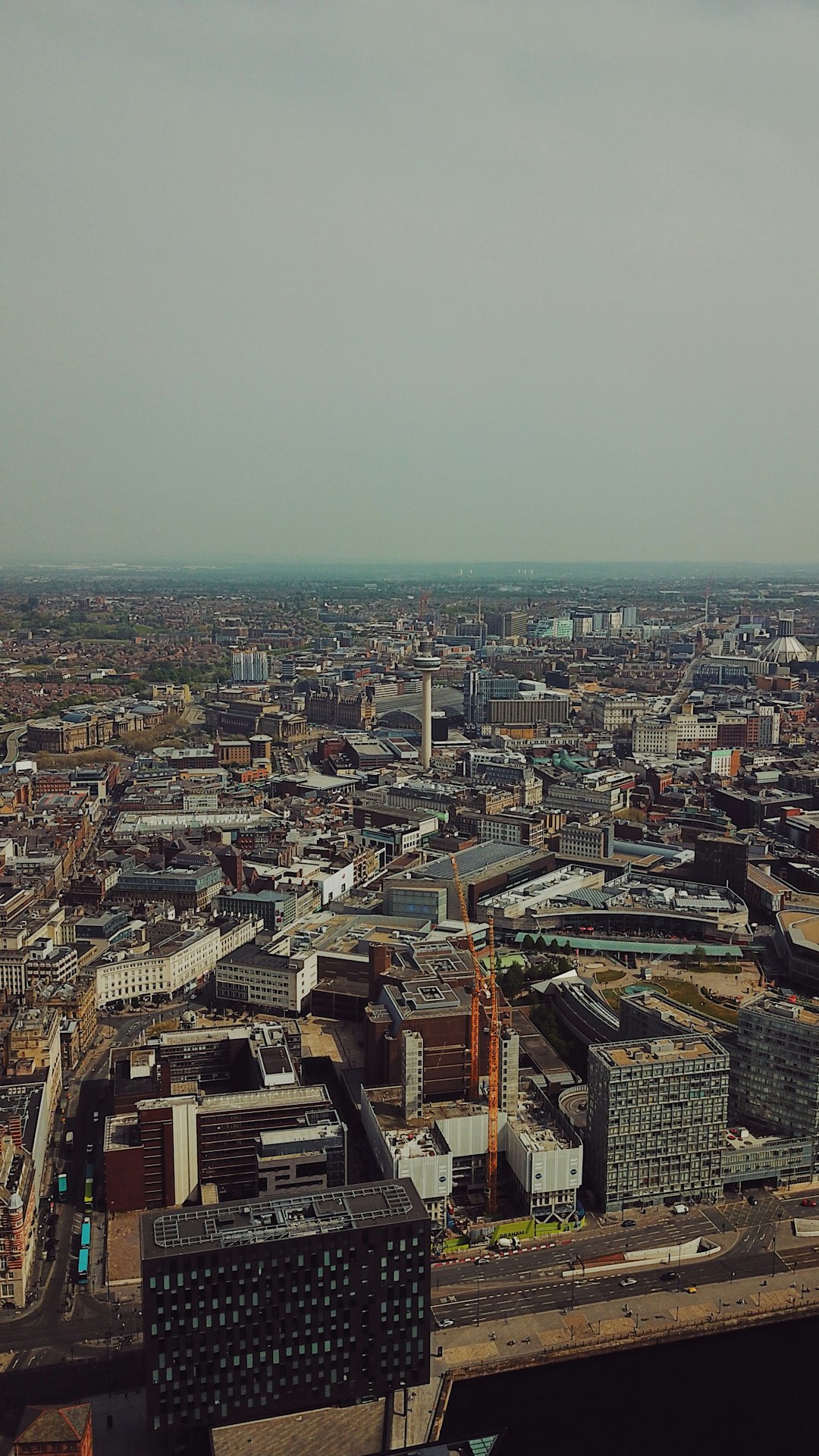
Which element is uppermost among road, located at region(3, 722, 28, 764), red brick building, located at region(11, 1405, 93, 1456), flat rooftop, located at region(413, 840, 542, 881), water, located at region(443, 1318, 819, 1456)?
road, located at region(3, 722, 28, 764)

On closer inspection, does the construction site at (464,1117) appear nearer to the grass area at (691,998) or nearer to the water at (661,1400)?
the water at (661,1400)

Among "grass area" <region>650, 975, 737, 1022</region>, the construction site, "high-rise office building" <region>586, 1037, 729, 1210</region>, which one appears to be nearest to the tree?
"grass area" <region>650, 975, 737, 1022</region>

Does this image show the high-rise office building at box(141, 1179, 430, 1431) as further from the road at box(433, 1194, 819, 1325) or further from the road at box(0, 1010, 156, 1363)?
the road at box(0, 1010, 156, 1363)

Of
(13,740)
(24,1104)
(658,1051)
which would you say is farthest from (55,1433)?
(13,740)

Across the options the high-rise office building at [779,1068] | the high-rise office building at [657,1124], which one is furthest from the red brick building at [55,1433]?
the high-rise office building at [779,1068]

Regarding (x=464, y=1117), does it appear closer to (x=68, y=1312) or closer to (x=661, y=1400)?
(x=661, y=1400)

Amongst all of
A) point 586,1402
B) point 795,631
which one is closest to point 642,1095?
point 586,1402
